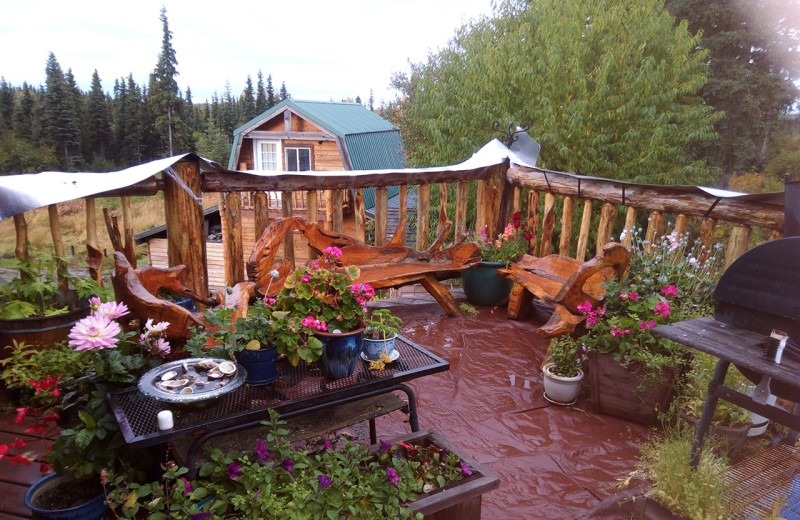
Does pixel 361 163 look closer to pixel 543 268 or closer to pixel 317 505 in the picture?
pixel 543 268

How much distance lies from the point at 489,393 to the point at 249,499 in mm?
1746

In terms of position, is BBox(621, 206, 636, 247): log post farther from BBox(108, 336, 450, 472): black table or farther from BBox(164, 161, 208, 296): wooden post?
BBox(164, 161, 208, 296): wooden post

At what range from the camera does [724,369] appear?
159 cm

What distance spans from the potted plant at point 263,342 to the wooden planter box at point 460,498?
0.56 metres

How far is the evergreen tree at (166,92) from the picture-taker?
25.1 m

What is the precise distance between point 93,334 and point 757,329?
6.75 ft

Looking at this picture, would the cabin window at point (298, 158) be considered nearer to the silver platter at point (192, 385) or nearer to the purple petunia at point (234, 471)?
the silver platter at point (192, 385)

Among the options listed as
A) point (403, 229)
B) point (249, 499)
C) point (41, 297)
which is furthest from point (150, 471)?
point (403, 229)

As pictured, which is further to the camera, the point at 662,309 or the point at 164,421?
the point at 662,309

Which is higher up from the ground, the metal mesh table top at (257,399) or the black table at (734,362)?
the black table at (734,362)

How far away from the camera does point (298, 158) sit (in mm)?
15875

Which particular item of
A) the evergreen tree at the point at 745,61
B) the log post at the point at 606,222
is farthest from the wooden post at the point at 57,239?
the evergreen tree at the point at 745,61

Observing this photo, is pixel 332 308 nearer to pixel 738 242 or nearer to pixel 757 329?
pixel 757 329

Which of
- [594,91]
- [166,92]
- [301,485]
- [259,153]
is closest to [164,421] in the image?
[301,485]
